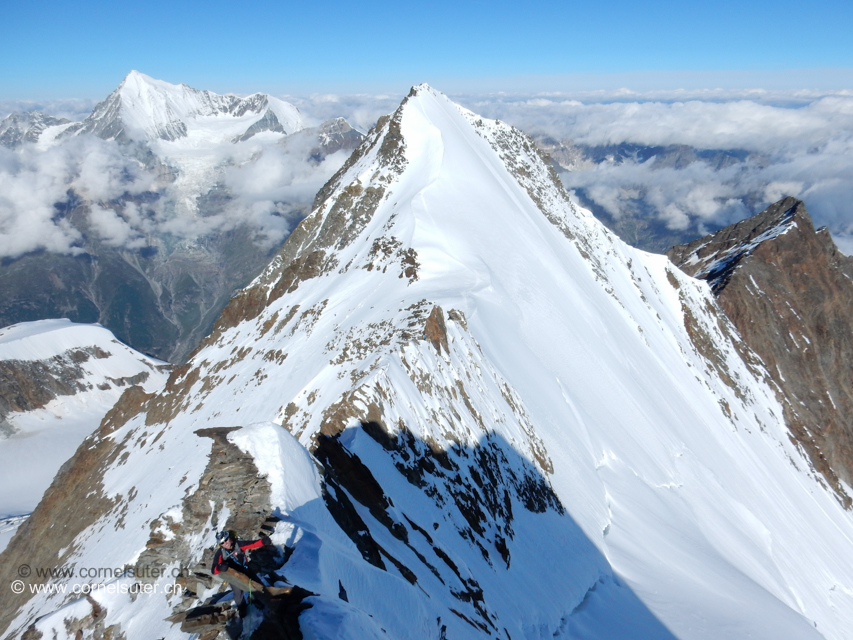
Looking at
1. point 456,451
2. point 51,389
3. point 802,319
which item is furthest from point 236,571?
point 51,389

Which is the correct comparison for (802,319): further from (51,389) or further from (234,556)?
(51,389)

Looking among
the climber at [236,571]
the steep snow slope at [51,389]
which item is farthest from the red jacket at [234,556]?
the steep snow slope at [51,389]

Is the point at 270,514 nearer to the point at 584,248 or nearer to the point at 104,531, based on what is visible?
the point at 104,531

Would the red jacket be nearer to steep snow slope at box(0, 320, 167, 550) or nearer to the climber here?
the climber

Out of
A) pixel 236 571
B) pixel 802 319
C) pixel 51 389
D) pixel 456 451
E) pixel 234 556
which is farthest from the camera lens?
pixel 51 389

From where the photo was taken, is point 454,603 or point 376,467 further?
point 376,467

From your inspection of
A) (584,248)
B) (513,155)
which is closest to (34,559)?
(584,248)

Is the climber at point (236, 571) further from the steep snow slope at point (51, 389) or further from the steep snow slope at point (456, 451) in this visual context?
the steep snow slope at point (51, 389)
